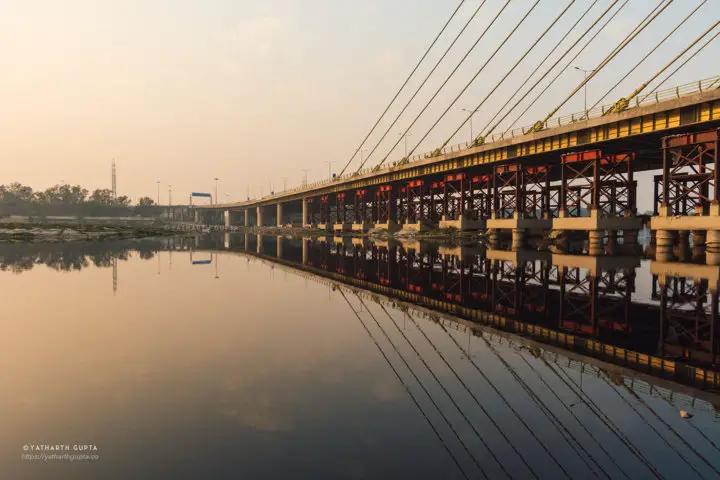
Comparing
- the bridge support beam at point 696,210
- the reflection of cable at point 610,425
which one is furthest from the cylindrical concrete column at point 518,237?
the reflection of cable at point 610,425

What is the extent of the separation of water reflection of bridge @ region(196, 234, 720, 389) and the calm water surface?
1.35 m

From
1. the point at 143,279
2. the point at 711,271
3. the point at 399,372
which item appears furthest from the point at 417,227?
the point at 399,372

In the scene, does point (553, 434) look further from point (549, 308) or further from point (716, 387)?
point (549, 308)

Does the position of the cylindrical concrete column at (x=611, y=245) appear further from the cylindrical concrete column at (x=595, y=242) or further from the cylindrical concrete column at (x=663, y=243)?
the cylindrical concrete column at (x=663, y=243)

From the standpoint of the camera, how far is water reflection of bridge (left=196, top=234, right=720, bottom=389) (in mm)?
11578

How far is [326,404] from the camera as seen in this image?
25.6ft

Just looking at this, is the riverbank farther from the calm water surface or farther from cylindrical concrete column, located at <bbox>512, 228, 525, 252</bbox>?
the calm water surface

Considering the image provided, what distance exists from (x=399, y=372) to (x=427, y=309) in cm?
780

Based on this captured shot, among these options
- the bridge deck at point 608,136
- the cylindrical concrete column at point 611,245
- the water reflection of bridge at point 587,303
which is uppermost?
the bridge deck at point 608,136

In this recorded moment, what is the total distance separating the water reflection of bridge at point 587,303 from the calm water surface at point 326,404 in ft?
4.42

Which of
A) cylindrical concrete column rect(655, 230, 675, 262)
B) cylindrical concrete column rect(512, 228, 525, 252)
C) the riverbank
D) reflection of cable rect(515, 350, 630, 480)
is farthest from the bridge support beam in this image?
the riverbank

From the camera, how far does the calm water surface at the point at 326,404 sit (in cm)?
588

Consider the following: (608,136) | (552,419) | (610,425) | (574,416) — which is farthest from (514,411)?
(608,136)

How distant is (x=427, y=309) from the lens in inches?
689
